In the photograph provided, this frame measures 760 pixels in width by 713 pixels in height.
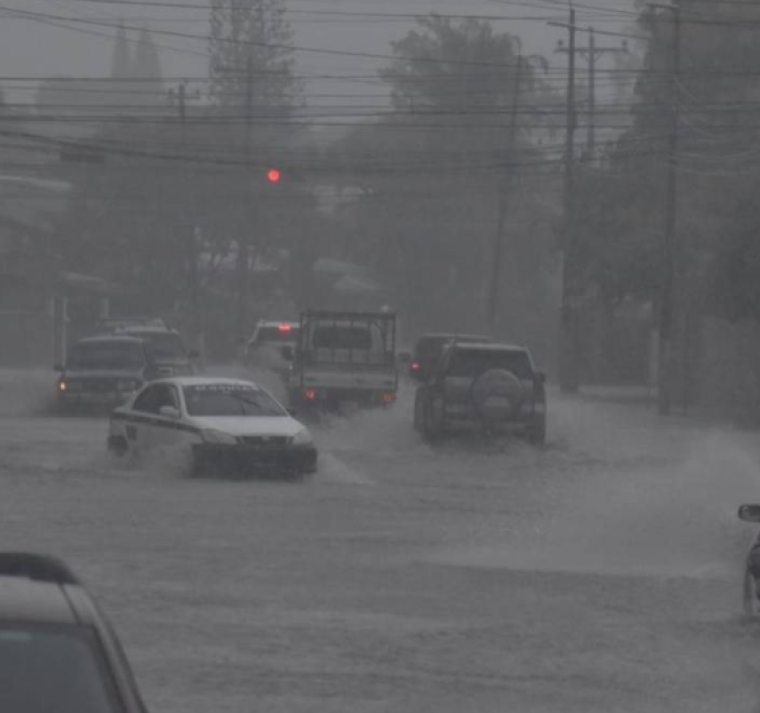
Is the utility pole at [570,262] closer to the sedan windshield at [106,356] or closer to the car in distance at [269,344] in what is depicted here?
the car in distance at [269,344]

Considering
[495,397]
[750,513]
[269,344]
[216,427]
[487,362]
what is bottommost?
[216,427]

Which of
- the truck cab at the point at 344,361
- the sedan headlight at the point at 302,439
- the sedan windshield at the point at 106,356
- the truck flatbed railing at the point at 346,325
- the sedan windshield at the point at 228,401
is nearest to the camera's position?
the sedan headlight at the point at 302,439

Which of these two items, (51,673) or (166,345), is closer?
(51,673)

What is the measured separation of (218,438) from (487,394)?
Answer: 786 centimetres

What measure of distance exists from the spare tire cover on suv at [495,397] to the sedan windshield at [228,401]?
597 centimetres

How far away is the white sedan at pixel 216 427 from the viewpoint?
26500 millimetres

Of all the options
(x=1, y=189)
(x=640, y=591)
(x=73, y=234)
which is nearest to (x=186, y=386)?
(x=640, y=591)

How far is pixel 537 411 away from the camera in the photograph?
33.9 meters

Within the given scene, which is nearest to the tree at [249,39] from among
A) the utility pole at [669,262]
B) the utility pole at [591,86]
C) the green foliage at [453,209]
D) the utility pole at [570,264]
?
the green foliage at [453,209]

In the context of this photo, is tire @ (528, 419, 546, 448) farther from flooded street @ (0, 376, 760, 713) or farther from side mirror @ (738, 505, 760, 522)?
side mirror @ (738, 505, 760, 522)

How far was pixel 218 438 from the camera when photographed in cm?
2648

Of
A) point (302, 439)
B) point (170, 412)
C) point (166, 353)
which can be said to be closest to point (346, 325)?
point (166, 353)

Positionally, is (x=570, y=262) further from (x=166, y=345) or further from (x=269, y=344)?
(x=166, y=345)

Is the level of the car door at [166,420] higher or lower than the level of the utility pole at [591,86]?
lower
